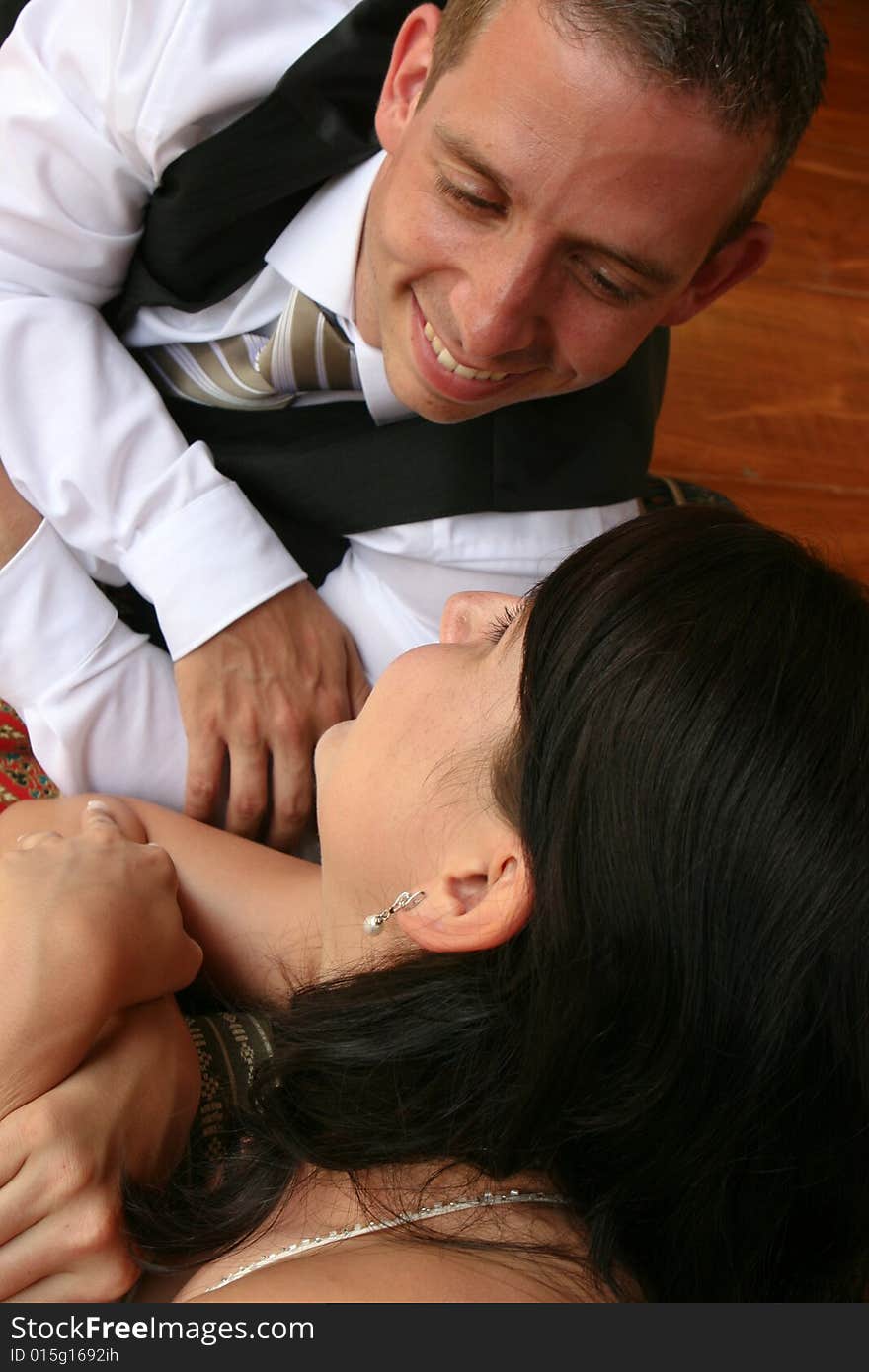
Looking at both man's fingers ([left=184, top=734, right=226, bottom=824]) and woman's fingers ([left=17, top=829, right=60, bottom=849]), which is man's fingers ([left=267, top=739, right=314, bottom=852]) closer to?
man's fingers ([left=184, top=734, right=226, bottom=824])

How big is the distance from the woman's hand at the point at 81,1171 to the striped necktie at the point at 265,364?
63cm

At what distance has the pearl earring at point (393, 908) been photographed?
0.75 m

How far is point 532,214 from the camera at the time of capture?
875 mm

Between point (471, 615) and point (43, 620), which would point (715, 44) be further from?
point (43, 620)

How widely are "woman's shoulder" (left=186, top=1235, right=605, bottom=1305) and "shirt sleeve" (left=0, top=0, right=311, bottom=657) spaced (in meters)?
0.56

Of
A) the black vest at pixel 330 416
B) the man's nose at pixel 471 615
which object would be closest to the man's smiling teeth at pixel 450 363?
the black vest at pixel 330 416

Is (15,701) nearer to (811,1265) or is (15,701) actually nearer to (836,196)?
(811,1265)

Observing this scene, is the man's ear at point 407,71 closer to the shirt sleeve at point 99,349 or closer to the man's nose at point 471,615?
the shirt sleeve at point 99,349

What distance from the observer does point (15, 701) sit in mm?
1088

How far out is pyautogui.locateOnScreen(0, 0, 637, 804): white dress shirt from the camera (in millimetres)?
1046

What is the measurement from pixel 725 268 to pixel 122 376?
54 cm
